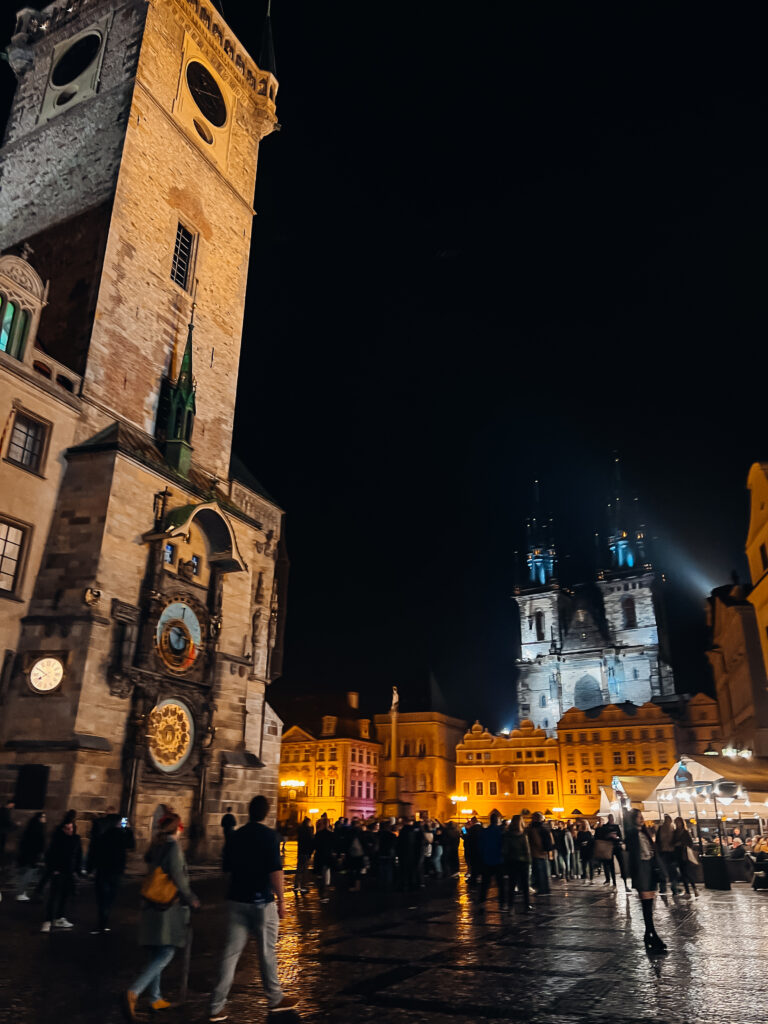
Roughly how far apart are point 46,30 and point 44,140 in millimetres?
6242

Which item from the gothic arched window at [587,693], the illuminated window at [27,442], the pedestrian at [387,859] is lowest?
the pedestrian at [387,859]

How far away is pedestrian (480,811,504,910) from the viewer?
14219 millimetres

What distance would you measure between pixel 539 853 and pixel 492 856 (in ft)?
→ 12.0

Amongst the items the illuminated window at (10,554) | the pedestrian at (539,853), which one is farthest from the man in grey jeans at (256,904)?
the illuminated window at (10,554)

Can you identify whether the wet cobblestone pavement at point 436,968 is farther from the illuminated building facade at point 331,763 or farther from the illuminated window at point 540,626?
the illuminated window at point 540,626

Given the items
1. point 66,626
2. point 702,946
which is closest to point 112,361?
point 66,626

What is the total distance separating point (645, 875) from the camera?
31.7 ft

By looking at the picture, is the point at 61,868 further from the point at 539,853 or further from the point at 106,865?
the point at 539,853

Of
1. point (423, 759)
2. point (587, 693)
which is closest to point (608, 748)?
point (587, 693)

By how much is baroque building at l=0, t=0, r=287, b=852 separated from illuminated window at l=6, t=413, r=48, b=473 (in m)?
0.05

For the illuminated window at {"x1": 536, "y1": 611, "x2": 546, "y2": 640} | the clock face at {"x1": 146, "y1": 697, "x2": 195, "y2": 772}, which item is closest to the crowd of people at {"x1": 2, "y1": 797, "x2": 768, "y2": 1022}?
the clock face at {"x1": 146, "y1": 697, "x2": 195, "y2": 772}

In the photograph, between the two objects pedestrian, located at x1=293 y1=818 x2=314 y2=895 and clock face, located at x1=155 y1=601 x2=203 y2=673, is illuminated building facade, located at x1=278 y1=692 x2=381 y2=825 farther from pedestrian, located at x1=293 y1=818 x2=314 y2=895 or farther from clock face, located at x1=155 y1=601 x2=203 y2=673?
clock face, located at x1=155 y1=601 x2=203 y2=673

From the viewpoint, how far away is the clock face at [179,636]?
65.9 feet

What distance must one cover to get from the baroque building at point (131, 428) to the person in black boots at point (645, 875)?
1187 centimetres
